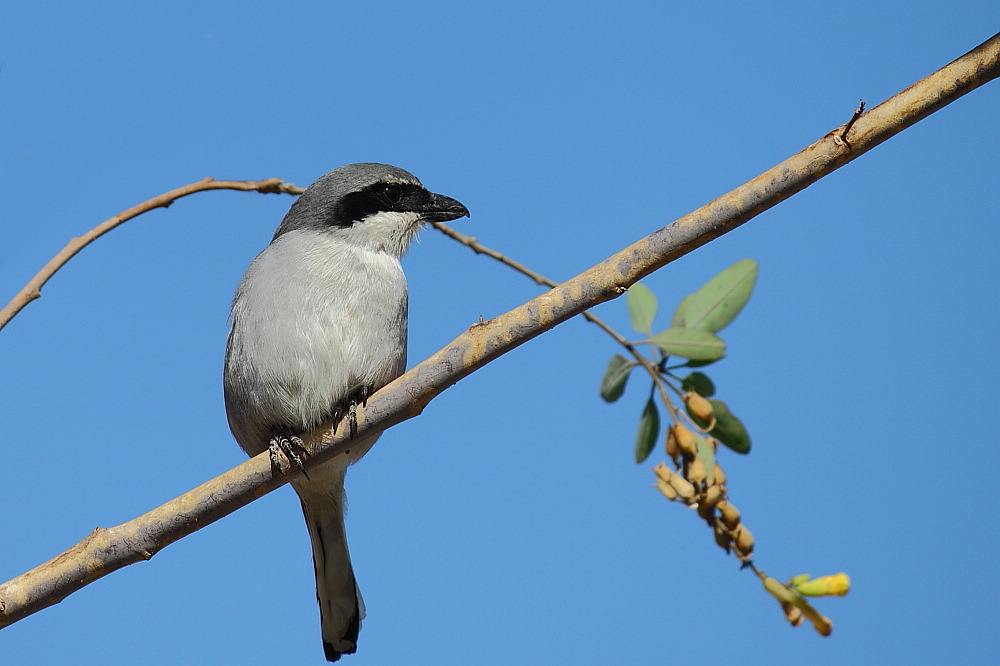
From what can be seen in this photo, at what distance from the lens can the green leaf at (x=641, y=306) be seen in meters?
2.83

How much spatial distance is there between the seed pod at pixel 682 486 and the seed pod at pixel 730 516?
9 centimetres

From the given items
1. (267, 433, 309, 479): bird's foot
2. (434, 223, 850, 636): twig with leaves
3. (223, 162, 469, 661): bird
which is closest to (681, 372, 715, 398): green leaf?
(434, 223, 850, 636): twig with leaves

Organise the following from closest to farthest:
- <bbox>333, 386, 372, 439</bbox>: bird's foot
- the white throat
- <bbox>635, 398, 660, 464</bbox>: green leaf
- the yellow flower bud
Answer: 1. the yellow flower bud
2. <bbox>635, 398, 660, 464</bbox>: green leaf
3. <bbox>333, 386, 372, 439</bbox>: bird's foot
4. the white throat

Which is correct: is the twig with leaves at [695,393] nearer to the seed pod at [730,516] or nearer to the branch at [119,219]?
the seed pod at [730,516]

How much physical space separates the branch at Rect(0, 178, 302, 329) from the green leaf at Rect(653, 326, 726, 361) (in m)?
1.27

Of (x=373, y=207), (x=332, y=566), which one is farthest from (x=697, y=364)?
(x=332, y=566)

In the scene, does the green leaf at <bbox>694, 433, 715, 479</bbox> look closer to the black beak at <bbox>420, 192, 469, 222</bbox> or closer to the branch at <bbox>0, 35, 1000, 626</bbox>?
the branch at <bbox>0, 35, 1000, 626</bbox>

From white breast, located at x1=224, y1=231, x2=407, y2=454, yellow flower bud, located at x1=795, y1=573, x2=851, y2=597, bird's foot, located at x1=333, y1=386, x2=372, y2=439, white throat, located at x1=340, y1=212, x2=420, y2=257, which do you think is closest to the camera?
yellow flower bud, located at x1=795, y1=573, x2=851, y2=597

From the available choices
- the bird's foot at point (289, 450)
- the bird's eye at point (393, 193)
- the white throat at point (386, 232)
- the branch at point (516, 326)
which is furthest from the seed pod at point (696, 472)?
the bird's eye at point (393, 193)

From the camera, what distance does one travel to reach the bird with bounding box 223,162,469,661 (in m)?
3.10

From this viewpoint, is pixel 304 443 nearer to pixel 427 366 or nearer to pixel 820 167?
pixel 427 366

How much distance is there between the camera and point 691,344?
268 cm

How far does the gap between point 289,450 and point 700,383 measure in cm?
127

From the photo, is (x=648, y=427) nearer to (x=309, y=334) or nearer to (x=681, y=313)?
(x=681, y=313)
